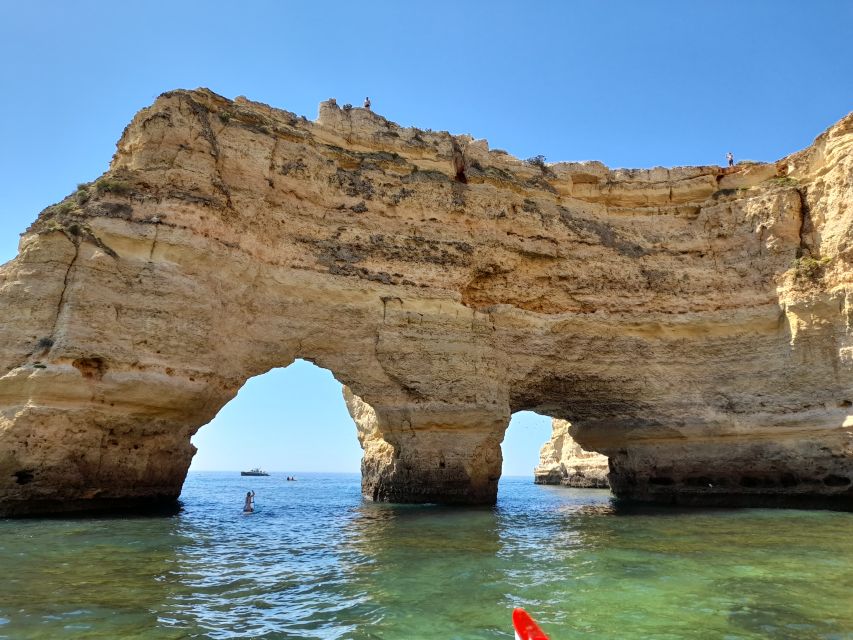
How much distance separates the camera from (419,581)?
6.35 meters

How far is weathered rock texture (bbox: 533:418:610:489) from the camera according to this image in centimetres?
3173

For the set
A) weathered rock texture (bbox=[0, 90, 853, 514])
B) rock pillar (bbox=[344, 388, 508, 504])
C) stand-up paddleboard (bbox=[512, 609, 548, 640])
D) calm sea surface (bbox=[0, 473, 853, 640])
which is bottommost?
calm sea surface (bbox=[0, 473, 853, 640])

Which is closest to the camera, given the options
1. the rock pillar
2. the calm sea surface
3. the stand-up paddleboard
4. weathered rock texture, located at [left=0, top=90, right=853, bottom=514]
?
the stand-up paddleboard

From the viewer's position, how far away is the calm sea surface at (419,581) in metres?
4.78

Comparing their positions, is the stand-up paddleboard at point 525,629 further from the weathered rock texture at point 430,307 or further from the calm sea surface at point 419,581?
the weathered rock texture at point 430,307

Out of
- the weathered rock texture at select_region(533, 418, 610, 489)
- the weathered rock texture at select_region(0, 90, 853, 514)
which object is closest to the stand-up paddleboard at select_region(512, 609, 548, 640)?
the weathered rock texture at select_region(0, 90, 853, 514)

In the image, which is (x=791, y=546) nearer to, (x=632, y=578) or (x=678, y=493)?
(x=632, y=578)

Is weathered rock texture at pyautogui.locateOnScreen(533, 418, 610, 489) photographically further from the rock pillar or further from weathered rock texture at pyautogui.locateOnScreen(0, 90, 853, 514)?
the rock pillar

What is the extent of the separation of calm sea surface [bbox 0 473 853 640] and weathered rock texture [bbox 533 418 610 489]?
21.2 meters

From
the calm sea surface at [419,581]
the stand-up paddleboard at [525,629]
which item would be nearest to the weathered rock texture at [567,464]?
the calm sea surface at [419,581]

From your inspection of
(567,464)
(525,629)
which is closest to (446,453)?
(525,629)

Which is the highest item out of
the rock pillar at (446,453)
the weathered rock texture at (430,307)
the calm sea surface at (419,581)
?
the weathered rock texture at (430,307)

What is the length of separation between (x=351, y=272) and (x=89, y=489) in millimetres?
7947

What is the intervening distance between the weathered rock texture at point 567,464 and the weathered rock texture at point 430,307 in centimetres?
1287
